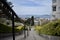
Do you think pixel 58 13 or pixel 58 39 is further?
pixel 58 13

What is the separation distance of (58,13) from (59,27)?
A: 23.0 metres

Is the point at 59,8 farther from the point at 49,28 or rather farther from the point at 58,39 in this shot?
the point at 58,39

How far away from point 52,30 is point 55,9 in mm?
24544

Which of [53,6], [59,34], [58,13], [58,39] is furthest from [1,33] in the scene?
[53,6]

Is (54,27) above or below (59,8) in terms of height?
below

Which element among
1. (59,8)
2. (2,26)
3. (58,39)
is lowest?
(58,39)

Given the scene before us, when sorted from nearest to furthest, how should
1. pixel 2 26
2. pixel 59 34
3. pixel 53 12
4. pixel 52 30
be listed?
1. pixel 2 26
2. pixel 59 34
3. pixel 52 30
4. pixel 53 12

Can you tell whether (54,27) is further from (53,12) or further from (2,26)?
(53,12)

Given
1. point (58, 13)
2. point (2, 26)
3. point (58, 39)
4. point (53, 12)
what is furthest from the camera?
point (53, 12)

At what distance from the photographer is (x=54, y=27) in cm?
1413

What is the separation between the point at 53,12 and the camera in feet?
126

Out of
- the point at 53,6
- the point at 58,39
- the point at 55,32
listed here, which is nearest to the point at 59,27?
the point at 55,32

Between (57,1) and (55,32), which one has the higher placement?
(57,1)

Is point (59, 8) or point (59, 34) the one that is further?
point (59, 8)
